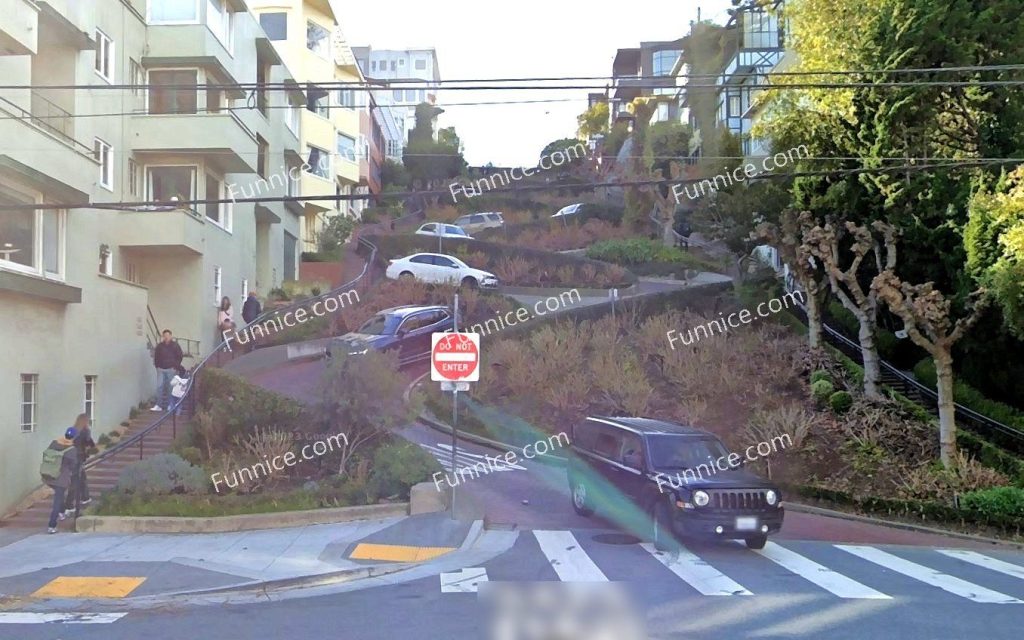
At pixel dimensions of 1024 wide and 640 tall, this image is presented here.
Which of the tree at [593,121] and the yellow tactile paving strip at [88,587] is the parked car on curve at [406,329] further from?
the tree at [593,121]

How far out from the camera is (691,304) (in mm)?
31812

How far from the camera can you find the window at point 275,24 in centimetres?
3891

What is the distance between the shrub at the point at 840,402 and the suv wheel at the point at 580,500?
9.28 m

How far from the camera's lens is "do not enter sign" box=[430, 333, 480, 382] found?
1378cm

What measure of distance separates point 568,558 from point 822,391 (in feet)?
42.5

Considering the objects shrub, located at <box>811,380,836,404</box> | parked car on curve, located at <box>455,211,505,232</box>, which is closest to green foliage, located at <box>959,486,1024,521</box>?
shrub, located at <box>811,380,836,404</box>

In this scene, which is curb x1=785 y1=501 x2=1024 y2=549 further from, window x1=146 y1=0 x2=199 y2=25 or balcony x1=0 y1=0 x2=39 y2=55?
window x1=146 y1=0 x2=199 y2=25

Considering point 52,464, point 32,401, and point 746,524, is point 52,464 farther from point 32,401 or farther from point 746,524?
point 746,524

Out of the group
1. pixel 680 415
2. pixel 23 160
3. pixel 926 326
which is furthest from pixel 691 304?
pixel 23 160

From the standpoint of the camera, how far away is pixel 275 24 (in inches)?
1540

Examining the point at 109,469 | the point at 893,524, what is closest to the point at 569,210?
the point at 893,524

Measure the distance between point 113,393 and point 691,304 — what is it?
65.3 feet

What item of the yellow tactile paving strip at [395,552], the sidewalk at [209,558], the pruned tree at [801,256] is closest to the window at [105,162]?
the sidewalk at [209,558]

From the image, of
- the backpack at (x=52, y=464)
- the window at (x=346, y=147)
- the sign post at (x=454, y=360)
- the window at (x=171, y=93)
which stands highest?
the window at (x=346, y=147)
